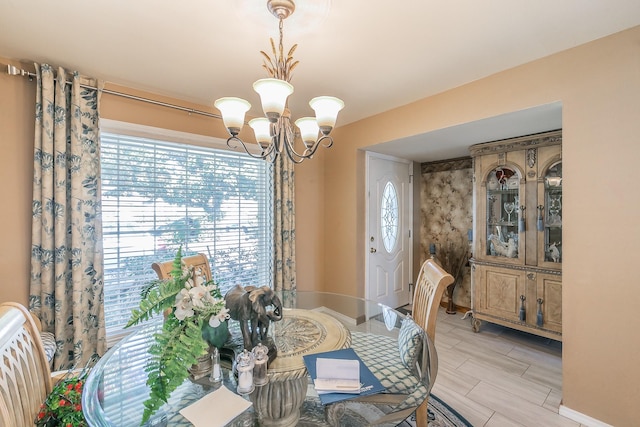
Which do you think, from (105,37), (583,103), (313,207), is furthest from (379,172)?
(105,37)

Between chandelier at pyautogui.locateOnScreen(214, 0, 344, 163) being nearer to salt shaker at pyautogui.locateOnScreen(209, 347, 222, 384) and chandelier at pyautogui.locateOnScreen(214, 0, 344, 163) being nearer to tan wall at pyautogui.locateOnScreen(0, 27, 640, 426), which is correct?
salt shaker at pyautogui.locateOnScreen(209, 347, 222, 384)

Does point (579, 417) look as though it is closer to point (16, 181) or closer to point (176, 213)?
point (176, 213)

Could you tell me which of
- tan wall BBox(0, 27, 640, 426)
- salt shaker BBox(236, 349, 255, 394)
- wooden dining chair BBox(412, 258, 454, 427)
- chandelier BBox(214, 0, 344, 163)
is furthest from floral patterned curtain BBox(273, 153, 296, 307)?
salt shaker BBox(236, 349, 255, 394)

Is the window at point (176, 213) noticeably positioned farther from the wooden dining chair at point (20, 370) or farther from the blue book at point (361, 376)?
the blue book at point (361, 376)

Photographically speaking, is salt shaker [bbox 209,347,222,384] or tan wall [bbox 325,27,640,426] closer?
salt shaker [bbox 209,347,222,384]

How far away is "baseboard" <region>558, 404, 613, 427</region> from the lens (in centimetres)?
170

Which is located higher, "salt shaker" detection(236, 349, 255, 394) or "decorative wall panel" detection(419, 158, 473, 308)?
"decorative wall panel" detection(419, 158, 473, 308)

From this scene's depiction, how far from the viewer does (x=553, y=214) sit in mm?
2600

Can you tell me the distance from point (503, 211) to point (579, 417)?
1824 millimetres

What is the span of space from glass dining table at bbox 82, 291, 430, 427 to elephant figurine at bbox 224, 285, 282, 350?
13cm

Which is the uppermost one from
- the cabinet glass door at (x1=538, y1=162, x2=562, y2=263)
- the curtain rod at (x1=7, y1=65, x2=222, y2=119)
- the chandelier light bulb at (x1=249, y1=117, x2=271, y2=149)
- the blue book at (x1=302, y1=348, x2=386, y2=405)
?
the curtain rod at (x1=7, y1=65, x2=222, y2=119)

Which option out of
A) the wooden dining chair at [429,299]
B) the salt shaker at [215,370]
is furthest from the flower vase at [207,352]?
the wooden dining chair at [429,299]

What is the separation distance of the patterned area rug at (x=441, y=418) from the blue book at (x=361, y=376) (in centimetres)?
92

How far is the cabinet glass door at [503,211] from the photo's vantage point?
286cm
